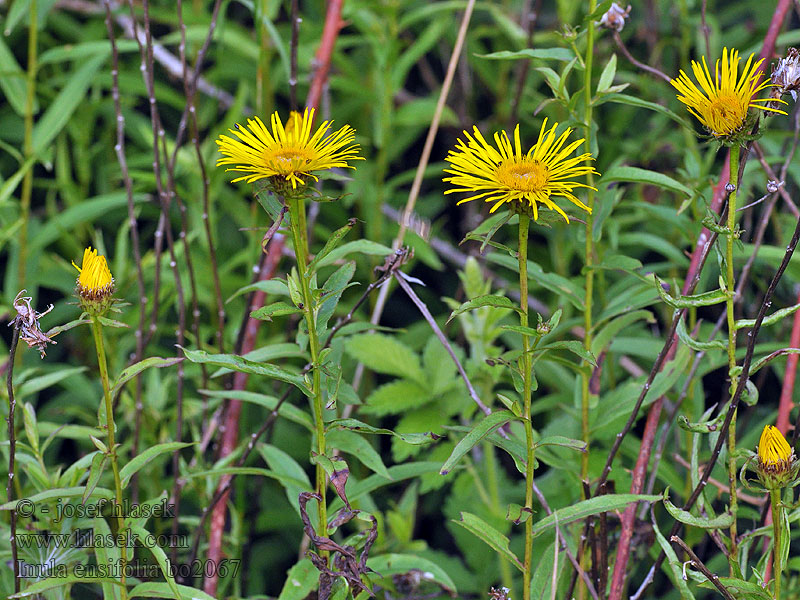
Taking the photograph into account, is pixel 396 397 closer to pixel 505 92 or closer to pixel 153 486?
pixel 153 486

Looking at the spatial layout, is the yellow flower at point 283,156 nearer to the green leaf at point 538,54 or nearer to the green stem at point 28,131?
the green leaf at point 538,54

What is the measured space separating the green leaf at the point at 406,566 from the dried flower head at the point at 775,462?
0.44 metres

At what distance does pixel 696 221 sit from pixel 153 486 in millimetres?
1017

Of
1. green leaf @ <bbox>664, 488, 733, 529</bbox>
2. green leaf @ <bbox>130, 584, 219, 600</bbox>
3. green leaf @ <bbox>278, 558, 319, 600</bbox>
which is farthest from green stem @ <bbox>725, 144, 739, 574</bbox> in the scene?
green leaf @ <bbox>130, 584, 219, 600</bbox>

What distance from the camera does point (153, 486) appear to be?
130 cm

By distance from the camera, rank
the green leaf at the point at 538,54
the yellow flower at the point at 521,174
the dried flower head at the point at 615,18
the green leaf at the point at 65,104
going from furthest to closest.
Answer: the green leaf at the point at 65,104 → the dried flower head at the point at 615,18 → the green leaf at the point at 538,54 → the yellow flower at the point at 521,174

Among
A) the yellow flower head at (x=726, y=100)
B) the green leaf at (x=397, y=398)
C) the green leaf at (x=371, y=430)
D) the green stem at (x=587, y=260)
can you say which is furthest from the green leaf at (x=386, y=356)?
A: the yellow flower head at (x=726, y=100)

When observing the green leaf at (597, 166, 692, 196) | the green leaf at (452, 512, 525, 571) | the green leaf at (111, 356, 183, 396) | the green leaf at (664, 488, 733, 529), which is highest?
the green leaf at (597, 166, 692, 196)

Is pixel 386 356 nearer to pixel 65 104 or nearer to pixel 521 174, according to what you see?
pixel 521 174

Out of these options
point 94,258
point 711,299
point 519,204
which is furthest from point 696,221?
point 94,258

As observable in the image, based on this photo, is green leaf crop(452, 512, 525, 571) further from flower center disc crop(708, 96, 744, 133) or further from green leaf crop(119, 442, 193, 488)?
flower center disc crop(708, 96, 744, 133)

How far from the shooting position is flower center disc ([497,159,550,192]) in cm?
71

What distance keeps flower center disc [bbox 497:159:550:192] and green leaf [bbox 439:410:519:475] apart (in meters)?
0.24

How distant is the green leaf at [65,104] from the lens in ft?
4.68
